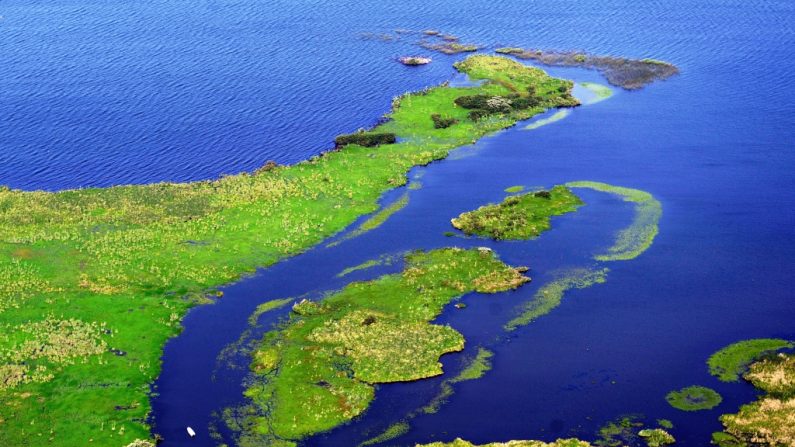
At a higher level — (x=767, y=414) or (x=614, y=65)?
(x=614, y=65)

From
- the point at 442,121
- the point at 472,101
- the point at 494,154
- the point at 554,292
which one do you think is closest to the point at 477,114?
the point at 472,101

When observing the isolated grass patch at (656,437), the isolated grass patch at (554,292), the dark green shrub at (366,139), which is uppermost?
the dark green shrub at (366,139)

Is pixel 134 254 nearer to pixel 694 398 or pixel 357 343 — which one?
pixel 357 343

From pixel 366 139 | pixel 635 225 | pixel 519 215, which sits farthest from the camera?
pixel 366 139

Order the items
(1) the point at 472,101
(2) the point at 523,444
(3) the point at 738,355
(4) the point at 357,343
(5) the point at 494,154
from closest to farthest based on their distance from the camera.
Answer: (2) the point at 523,444
(3) the point at 738,355
(4) the point at 357,343
(5) the point at 494,154
(1) the point at 472,101

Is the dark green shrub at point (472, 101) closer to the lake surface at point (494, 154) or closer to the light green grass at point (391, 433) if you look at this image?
the lake surface at point (494, 154)

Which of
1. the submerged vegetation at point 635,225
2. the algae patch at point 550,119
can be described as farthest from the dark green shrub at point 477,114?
the submerged vegetation at point 635,225
